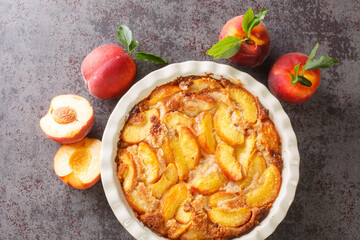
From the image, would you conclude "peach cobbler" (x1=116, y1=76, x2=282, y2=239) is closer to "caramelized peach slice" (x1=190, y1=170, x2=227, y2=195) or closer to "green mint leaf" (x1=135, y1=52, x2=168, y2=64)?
"caramelized peach slice" (x1=190, y1=170, x2=227, y2=195)

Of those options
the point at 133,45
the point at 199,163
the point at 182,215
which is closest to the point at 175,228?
the point at 182,215

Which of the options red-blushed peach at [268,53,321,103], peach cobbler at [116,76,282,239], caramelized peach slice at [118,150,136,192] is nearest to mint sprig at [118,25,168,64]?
peach cobbler at [116,76,282,239]

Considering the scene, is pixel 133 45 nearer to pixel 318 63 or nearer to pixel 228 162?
pixel 228 162

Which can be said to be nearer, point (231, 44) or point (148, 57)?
point (231, 44)

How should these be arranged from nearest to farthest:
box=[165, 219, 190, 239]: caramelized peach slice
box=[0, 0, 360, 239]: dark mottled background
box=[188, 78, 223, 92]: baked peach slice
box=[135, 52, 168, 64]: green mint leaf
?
box=[165, 219, 190, 239]: caramelized peach slice → box=[188, 78, 223, 92]: baked peach slice → box=[135, 52, 168, 64]: green mint leaf → box=[0, 0, 360, 239]: dark mottled background

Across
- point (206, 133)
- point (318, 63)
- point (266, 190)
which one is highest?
point (318, 63)

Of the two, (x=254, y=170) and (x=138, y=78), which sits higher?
(x=138, y=78)
